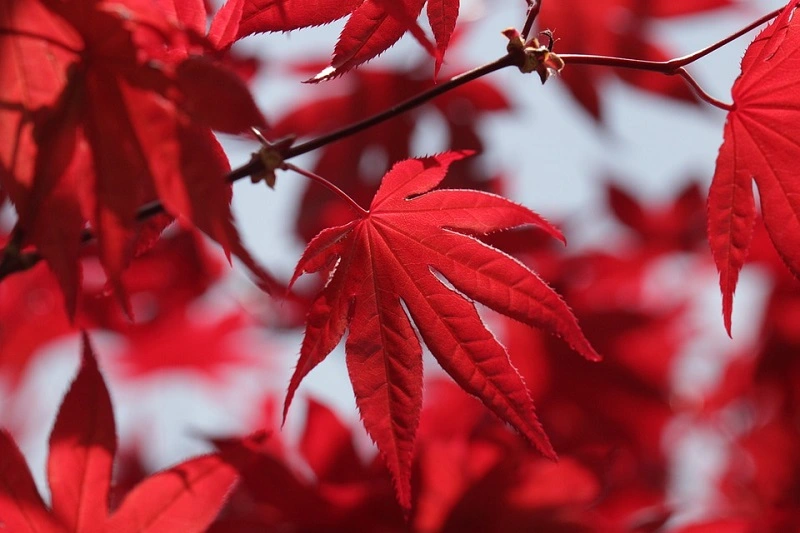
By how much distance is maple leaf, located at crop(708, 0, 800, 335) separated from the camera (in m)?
0.75

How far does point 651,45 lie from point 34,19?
1.16 metres

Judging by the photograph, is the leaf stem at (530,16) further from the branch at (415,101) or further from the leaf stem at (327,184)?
the leaf stem at (327,184)

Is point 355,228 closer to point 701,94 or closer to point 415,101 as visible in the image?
point 415,101

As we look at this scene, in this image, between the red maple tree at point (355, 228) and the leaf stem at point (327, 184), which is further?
the leaf stem at point (327, 184)

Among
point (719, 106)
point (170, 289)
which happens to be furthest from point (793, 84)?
point (170, 289)

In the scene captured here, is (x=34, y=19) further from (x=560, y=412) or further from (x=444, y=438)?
(x=560, y=412)

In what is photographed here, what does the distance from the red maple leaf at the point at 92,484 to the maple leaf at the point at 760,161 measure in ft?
1.73

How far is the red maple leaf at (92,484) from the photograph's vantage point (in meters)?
0.79

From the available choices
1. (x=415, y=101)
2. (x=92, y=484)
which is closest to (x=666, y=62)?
(x=415, y=101)

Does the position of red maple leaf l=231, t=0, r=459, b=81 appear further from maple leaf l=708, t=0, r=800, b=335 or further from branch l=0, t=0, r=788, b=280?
maple leaf l=708, t=0, r=800, b=335

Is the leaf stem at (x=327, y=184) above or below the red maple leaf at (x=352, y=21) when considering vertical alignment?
below

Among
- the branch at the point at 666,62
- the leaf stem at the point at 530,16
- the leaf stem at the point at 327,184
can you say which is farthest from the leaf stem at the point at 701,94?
the leaf stem at the point at 327,184

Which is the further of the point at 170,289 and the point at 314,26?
the point at 170,289

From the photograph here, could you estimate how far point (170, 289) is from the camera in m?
1.76
